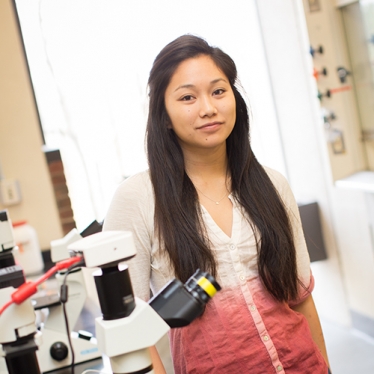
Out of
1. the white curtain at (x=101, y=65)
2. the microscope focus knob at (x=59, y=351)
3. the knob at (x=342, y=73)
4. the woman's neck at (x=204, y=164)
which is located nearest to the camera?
the woman's neck at (x=204, y=164)

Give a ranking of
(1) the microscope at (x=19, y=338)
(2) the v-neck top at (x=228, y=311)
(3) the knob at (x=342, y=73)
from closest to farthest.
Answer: (1) the microscope at (x=19, y=338)
(2) the v-neck top at (x=228, y=311)
(3) the knob at (x=342, y=73)

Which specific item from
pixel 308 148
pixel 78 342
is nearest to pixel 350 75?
pixel 308 148

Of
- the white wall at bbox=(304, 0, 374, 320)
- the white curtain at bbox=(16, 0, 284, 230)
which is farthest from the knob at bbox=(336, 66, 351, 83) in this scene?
the white curtain at bbox=(16, 0, 284, 230)

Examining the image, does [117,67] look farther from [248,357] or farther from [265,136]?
[248,357]

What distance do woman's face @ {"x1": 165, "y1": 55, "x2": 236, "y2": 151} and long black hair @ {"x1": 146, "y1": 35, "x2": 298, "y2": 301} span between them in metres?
0.03

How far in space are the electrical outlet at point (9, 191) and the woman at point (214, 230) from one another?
7.82ft

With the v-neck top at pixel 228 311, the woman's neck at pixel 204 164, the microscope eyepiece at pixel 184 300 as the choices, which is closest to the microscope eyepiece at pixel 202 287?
the microscope eyepiece at pixel 184 300

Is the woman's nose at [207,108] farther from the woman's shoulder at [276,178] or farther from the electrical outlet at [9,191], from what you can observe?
the electrical outlet at [9,191]

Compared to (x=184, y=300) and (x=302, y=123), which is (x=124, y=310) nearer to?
(x=184, y=300)

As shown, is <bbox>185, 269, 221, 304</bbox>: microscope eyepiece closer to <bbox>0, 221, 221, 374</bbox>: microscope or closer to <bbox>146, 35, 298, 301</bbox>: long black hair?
<bbox>0, 221, 221, 374</bbox>: microscope

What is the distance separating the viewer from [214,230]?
1330 mm

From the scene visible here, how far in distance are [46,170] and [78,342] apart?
6.74 feet

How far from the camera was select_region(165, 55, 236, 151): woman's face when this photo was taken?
132cm

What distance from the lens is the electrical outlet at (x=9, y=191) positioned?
11.8 feet
